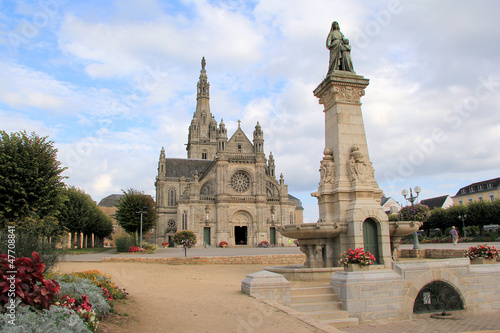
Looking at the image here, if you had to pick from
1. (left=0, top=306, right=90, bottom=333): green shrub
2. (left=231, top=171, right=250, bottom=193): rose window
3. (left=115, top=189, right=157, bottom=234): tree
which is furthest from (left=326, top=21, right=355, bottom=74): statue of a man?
(left=231, top=171, right=250, bottom=193): rose window

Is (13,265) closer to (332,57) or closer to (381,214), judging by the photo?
(381,214)

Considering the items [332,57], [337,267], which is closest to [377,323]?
[337,267]

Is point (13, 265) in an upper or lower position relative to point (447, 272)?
upper

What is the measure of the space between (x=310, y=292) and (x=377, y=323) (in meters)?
1.77

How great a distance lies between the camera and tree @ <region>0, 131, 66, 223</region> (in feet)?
71.7

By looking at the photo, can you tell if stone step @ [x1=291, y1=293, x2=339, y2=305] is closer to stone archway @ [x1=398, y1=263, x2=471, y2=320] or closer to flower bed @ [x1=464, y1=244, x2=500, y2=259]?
stone archway @ [x1=398, y1=263, x2=471, y2=320]

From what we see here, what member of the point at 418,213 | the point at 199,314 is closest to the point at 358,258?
the point at 199,314

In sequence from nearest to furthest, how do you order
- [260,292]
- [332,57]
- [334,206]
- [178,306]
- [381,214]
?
[178,306]
[260,292]
[381,214]
[334,206]
[332,57]

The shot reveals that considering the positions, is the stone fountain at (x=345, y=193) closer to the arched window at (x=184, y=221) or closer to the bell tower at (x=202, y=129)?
the arched window at (x=184, y=221)

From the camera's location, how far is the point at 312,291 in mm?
9938

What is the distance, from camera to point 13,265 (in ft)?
18.3

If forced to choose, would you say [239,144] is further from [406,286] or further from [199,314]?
[199,314]

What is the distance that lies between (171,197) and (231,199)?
1338 centimetres

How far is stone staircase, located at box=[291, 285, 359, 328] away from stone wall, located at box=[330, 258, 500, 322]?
0.22 m
